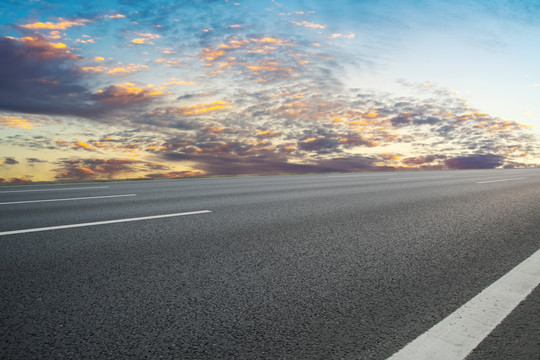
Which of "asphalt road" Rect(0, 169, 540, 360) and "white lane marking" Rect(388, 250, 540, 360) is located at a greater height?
"white lane marking" Rect(388, 250, 540, 360)

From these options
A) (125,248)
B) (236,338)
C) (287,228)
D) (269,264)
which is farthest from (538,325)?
(125,248)

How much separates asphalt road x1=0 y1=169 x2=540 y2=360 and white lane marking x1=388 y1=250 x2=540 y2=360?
7 cm

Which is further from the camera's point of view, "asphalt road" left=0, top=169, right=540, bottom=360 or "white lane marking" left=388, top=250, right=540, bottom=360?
"asphalt road" left=0, top=169, right=540, bottom=360

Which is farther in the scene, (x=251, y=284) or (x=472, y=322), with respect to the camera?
(x=251, y=284)

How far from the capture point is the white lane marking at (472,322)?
6.60 ft

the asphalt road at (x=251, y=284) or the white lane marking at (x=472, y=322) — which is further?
the asphalt road at (x=251, y=284)

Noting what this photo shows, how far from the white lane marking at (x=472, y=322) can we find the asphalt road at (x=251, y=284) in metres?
0.07

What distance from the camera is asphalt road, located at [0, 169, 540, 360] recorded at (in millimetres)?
2141

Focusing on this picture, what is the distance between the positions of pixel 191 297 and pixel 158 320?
41cm

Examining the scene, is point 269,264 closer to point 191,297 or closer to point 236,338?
point 191,297

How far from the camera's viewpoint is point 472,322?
2.37 m

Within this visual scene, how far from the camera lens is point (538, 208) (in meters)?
7.44

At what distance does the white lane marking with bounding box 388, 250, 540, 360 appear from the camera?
2.01 meters

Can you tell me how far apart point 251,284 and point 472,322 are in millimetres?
1577
